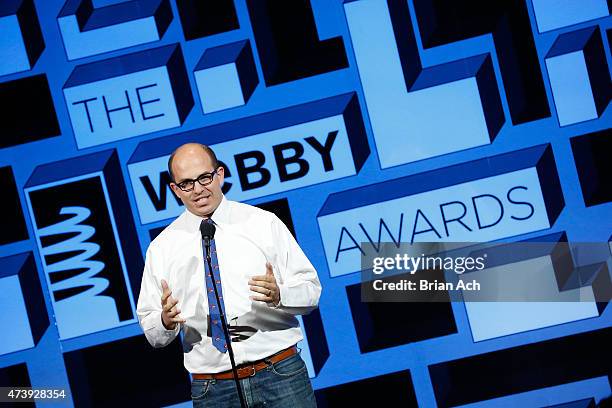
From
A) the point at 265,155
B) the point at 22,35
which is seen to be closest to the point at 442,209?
the point at 265,155

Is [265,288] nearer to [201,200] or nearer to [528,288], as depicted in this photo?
[201,200]

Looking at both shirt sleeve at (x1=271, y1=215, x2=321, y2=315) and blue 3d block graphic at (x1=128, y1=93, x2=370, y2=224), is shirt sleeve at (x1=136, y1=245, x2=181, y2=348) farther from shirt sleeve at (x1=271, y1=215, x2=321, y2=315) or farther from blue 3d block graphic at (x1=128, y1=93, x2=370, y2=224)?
blue 3d block graphic at (x1=128, y1=93, x2=370, y2=224)

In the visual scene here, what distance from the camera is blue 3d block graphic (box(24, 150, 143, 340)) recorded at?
3371 mm

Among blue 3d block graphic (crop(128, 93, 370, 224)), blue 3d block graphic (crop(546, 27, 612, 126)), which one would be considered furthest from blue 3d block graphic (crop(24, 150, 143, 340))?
blue 3d block graphic (crop(546, 27, 612, 126))

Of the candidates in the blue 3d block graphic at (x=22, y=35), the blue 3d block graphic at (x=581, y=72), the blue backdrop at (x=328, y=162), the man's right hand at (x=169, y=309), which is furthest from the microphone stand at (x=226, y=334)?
the blue 3d block graphic at (x=581, y=72)

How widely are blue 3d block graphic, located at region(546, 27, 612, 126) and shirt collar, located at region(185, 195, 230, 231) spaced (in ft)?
6.20

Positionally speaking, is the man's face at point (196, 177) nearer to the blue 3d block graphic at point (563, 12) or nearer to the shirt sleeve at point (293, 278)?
the shirt sleeve at point (293, 278)

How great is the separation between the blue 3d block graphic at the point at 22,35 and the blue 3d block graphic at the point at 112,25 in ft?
0.42

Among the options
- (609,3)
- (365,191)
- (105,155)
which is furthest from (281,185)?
(609,3)

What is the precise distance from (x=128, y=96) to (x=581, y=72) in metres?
2.13

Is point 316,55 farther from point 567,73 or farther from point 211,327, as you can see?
point 211,327

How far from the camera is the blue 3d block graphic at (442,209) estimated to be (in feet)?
11.1

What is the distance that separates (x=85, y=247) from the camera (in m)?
3.38

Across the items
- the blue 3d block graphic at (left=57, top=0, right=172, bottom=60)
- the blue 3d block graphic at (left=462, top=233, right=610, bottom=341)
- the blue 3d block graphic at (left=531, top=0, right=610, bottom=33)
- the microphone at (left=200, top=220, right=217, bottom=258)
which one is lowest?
the blue 3d block graphic at (left=462, top=233, right=610, bottom=341)
